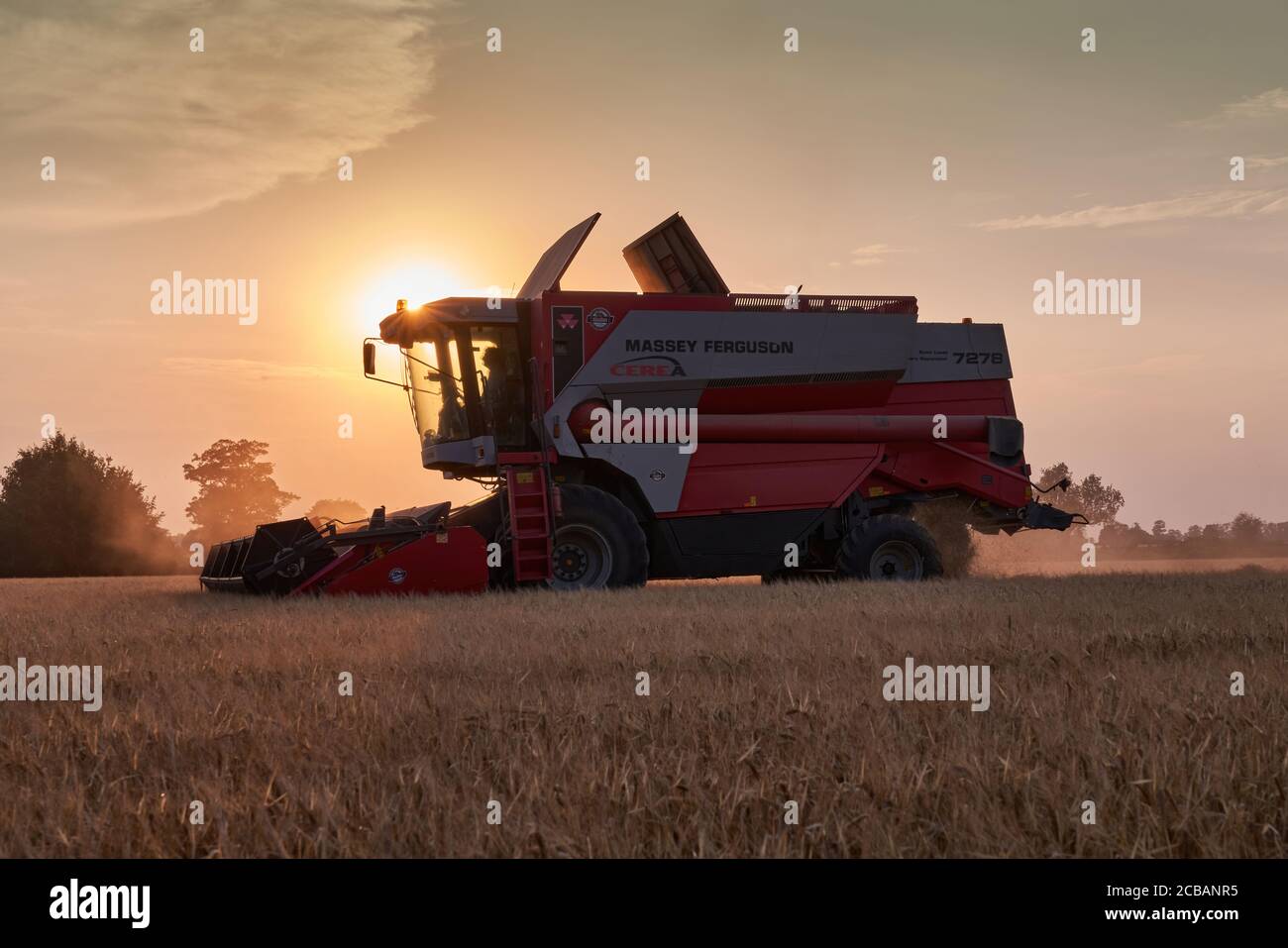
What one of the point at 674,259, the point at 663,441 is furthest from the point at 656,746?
the point at 674,259

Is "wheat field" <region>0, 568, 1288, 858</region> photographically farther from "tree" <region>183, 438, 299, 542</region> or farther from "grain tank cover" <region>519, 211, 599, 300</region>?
"tree" <region>183, 438, 299, 542</region>

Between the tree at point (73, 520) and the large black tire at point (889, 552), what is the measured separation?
105ft

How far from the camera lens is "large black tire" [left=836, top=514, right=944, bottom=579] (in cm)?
1454

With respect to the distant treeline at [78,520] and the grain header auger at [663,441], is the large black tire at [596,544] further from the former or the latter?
the distant treeline at [78,520]

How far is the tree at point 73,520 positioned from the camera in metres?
41.3

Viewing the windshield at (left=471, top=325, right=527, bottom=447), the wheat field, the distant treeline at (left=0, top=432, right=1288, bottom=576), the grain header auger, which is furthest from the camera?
the distant treeline at (left=0, top=432, right=1288, bottom=576)

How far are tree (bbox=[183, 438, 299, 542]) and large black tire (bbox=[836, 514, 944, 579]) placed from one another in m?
42.3

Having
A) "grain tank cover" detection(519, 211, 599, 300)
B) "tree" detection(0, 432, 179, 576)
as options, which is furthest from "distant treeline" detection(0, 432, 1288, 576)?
"grain tank cover" detection(519, 211, 599, 300)

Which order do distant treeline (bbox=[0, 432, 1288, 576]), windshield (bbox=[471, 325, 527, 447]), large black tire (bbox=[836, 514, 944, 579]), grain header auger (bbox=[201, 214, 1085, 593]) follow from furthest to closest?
1. distant treeline (bbox=[0, 432, 1288, 576])
2. large black tire (bbox=[836, 514, 944, 579])
3. windshield (bbox=[471, 325, 527, 447])
4. grain header auger (bbox=[201, 214, 1085, 593])

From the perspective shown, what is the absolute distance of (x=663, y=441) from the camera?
1387 centimetres

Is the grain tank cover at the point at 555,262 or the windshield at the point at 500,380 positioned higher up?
the grain tank cover at the point at 555,262

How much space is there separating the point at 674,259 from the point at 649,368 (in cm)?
195

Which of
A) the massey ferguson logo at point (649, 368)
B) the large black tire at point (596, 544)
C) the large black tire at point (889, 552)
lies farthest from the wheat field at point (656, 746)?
the large black tire at point (889, 552)
